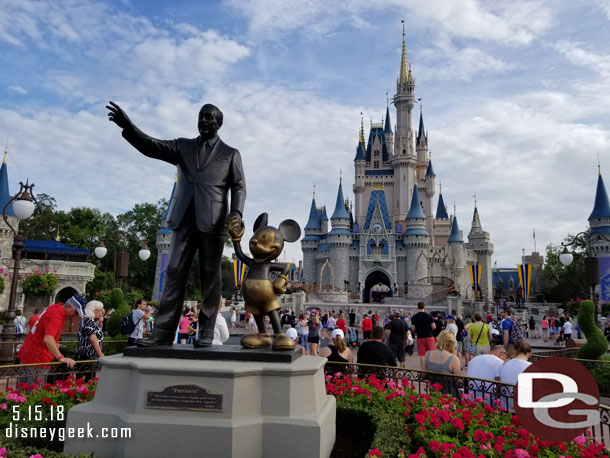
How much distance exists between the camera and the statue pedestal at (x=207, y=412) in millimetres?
3281

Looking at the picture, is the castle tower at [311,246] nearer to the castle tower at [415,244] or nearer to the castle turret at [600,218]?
the castle tower at [415,244]

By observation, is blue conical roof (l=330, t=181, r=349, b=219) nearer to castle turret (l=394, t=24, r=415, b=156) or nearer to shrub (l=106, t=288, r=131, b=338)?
castle turret (l=394, t=24, r=415, b=156)

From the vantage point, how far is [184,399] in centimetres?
341

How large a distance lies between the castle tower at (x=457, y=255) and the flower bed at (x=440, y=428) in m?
51.2

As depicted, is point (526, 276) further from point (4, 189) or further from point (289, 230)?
point (4, 189)

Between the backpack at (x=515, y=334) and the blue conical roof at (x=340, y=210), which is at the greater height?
the blue conical roof at (x=340, y=210)

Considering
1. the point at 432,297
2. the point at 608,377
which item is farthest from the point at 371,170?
the point at 608,377

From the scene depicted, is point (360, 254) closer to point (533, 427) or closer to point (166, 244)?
point (166, 244)

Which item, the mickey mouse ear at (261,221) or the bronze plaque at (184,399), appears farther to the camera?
the mickey mouse ear at (261,221)

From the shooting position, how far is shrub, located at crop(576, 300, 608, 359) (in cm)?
812

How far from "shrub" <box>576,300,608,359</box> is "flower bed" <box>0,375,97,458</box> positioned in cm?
853

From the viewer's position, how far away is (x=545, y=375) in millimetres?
3424

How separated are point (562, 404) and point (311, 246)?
5247 cm

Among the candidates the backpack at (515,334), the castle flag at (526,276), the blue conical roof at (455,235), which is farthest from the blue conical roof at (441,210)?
the backpack at (515,334)
